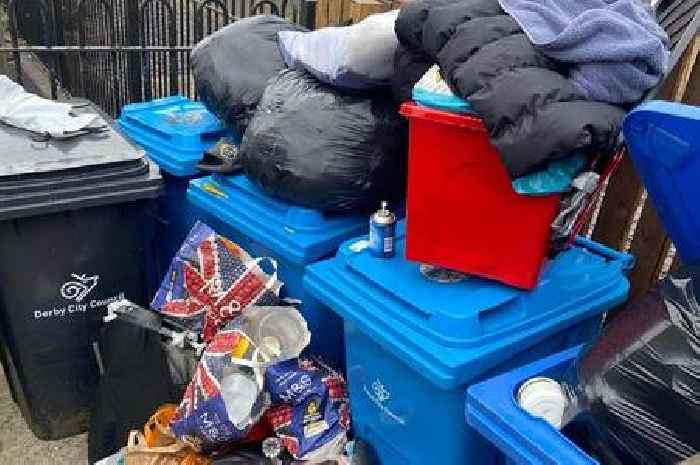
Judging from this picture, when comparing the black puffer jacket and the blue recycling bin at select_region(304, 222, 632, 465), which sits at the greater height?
the black puffer jacket

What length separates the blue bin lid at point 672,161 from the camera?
4.46 ft

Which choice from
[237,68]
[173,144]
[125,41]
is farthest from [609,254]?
[125,41]

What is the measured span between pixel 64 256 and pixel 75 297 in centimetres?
16

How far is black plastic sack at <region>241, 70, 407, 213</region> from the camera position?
2.24 meters

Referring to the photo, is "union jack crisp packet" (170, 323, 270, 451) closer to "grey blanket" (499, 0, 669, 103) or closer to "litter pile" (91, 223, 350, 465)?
"litter pile" (91, 223, 350, 465)

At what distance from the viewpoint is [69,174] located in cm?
242

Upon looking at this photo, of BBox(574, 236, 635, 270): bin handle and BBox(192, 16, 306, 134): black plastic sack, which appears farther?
BBox(192, 16, 306, 134): black plastic sack

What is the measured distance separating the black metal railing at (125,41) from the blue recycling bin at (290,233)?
1.63 meters

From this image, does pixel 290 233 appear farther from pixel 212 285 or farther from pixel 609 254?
pixel 609 254

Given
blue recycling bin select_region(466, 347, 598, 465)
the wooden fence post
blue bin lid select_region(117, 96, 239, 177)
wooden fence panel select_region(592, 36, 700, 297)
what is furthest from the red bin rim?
the wooden fence post

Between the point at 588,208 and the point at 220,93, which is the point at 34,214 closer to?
the point at 220,93

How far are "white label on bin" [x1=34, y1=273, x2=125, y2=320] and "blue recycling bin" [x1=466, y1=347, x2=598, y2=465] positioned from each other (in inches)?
59.0

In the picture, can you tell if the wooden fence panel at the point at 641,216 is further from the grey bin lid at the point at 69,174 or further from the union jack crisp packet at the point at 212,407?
the grey bin lid at the point at 69,174

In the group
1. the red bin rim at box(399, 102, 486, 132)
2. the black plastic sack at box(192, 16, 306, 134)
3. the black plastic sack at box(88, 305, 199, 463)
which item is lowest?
the black plastic sack at box(88, 305, 199, 463)
